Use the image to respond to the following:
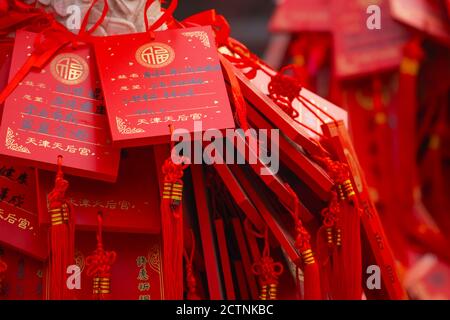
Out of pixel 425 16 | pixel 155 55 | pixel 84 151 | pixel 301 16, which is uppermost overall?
pixel 301 16

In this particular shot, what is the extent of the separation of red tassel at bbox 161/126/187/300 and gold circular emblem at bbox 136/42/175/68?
0.30ft

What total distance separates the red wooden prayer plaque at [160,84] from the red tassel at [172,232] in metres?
0.03

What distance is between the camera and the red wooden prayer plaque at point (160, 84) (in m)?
0.81

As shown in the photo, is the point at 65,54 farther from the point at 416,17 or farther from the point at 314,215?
the point at 416,17

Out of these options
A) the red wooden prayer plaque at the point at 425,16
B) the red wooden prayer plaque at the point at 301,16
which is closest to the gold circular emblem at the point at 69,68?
the red wooden prayer plaque at the point at 425,16

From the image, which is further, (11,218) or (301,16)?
(301,16)

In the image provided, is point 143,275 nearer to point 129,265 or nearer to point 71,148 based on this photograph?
point 129,265

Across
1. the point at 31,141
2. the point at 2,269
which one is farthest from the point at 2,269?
the point at 31,141

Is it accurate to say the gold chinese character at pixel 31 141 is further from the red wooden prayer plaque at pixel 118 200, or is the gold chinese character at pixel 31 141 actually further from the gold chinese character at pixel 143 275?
the gold chinese character at pixel 143 275

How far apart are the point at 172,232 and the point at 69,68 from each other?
0.19 metres

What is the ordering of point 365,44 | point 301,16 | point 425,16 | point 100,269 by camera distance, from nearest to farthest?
point 100,269
point 425,16
point 365,44
point 301,16

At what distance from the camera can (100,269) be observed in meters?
0.79
